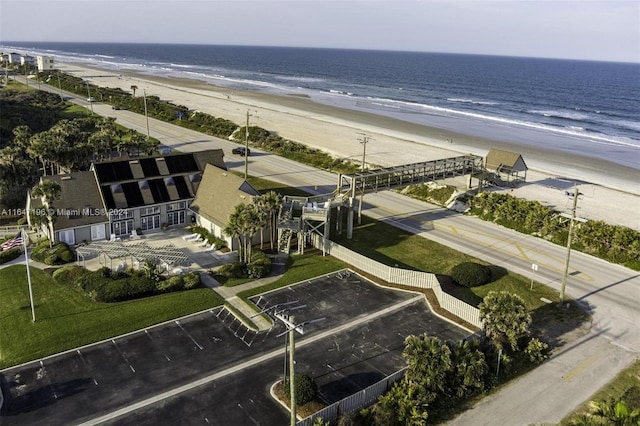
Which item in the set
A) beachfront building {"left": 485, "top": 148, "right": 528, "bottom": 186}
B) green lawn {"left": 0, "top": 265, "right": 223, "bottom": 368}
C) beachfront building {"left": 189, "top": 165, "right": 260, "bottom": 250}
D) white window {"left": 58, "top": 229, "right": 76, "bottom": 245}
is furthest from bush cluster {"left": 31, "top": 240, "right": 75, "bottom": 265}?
beachfront building {"left": 485, "top": 148, "right": 528, "bottom": 186}

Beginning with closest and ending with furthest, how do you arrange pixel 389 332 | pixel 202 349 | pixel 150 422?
pixel 150 422 → pixel 202 349 → pixel 389 332

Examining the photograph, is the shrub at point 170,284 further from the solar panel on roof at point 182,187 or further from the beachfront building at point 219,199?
the solar panel on roof at point 182,187

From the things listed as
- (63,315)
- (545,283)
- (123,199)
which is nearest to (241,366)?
(63,315)

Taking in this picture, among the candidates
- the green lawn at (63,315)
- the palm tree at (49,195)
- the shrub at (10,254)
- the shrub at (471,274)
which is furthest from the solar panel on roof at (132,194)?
the shrub at (471,274)

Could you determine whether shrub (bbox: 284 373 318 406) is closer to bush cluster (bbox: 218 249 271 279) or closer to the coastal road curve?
the coastal road curve

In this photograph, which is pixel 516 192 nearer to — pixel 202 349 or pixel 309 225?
pixel 309 225

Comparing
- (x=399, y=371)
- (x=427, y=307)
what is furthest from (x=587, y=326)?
(x=399, y=371)
